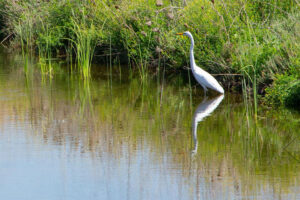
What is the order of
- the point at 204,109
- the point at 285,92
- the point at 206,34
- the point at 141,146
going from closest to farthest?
the point at 141,146 < the point at 285,92 < the point at 204,109 < the point at 206,34

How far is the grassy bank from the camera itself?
10453 mm

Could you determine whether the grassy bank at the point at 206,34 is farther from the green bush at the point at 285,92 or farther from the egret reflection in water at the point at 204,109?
the egret reflection in water at the point at 204,109

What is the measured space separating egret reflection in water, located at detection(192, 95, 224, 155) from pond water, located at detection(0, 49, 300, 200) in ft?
0.05

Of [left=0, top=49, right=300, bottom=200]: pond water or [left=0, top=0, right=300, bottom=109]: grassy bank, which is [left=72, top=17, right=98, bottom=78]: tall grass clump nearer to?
[left=0, top=0, right=300, bottom=109]: grassy bank

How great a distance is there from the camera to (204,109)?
9.73 metres

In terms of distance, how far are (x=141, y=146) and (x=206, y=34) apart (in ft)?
16.6

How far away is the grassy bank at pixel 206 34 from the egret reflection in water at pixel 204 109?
1.95 feet

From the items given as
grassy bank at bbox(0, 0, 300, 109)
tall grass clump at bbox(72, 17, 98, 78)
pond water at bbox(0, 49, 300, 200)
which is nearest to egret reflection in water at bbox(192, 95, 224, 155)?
pond water at bbox(0, 49, 300, 200)

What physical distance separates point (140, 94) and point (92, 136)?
11.2 feet

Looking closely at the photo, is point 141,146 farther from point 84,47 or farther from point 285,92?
point 84,47

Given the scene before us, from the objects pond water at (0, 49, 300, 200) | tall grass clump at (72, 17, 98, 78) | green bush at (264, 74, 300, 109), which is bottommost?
pond water at (0, 49, 300, 200)

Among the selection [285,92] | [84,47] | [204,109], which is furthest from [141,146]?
[84,47]

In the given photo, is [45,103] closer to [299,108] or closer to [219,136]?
[219,136]

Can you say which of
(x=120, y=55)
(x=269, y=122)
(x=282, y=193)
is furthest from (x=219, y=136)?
(x=120, y=55)
